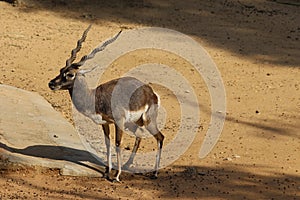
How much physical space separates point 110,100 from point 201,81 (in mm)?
4513

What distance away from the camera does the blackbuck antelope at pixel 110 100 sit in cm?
819

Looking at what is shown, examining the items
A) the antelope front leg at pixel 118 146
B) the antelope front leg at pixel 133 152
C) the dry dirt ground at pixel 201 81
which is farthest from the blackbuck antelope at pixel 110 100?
the dry dirt ground at pixel 201 81

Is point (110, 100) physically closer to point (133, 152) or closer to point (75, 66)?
point (75, 66)

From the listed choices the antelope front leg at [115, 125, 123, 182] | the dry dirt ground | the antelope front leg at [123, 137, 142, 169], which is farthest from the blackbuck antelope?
the dry dirt ground

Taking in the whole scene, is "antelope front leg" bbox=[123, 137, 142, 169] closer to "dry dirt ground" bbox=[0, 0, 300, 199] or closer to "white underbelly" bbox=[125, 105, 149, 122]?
"dry dirt ground" bbox=[0, 0, 300, 199]

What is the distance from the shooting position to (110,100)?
8.35m

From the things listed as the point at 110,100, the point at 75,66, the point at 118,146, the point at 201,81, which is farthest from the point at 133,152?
the point at 201,81

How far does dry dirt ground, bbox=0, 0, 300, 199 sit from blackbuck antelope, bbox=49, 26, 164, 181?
0.63 meters

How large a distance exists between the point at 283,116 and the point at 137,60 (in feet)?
12.5

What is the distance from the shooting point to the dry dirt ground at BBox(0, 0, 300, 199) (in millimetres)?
8078

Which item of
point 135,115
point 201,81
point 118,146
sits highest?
point 201,81

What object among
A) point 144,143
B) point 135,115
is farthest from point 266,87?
point 135,115

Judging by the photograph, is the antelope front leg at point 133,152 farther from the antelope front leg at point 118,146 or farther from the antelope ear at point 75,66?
the antelope ear at point 75,66

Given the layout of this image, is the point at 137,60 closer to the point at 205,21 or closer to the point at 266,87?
the point at 266,87
